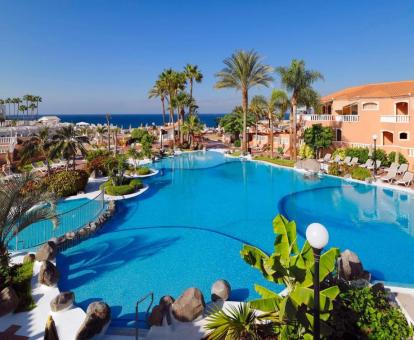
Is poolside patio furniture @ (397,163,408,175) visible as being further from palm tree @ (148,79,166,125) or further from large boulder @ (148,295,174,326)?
palm tree @ (148,79,166,125)

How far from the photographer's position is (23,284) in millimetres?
8617

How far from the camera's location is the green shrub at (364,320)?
19.0 feet

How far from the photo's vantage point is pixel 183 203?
1878cm

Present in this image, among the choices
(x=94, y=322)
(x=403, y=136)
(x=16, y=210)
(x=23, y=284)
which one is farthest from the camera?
(x=403, y=136)

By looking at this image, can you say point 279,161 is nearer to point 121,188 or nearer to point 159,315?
point 121,188

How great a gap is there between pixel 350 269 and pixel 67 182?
1600 cm

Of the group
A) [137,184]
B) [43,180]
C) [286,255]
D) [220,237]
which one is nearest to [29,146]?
[43,180]

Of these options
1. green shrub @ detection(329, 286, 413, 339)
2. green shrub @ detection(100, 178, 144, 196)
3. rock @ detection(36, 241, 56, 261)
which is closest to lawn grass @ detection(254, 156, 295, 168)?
green shrub @ detection(100, 178, 144, 196)

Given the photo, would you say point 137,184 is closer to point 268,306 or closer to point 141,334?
point 141,334

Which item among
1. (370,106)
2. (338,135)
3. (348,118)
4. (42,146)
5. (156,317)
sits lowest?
(156,317)

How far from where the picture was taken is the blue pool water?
31.6 ft

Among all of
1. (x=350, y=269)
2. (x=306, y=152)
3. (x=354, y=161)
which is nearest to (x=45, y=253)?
(x=350, y=269)

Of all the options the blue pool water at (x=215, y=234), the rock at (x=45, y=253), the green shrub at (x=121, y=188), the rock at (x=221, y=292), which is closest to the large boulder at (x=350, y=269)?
the blue pool water at (x=215, y=234)

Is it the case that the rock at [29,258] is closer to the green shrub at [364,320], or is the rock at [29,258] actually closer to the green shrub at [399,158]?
Result: the green shrub at [364,320]
